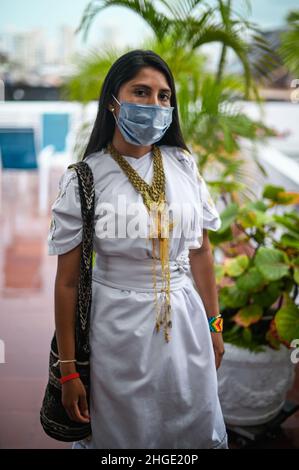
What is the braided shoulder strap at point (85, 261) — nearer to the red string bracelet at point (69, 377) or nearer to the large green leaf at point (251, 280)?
the red string bracelet at point (69, 377)

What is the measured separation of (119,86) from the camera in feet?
3.86

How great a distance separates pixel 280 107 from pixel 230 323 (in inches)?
257

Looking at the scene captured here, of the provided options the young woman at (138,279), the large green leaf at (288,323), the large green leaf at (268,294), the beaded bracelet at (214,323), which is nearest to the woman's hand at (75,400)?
the young woman at (138,279)

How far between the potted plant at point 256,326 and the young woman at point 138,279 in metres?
0.67

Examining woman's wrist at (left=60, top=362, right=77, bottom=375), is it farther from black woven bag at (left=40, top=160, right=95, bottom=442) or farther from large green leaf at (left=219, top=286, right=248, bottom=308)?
large green leaf at (left=219, top=286, right=248, bottom=308)

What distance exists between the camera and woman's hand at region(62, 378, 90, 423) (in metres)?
1.19

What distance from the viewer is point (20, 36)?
6.04 metres

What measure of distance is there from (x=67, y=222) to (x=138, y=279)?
20 centimetres

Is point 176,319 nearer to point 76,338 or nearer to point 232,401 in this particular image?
point 76,338

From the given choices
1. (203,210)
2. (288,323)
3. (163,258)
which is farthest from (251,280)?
(163,258)

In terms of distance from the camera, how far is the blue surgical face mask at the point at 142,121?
1157mm

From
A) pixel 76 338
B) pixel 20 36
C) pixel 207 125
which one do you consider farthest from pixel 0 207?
pixel 76 338

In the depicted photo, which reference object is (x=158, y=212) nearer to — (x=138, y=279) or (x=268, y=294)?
(x=138, y=279)
